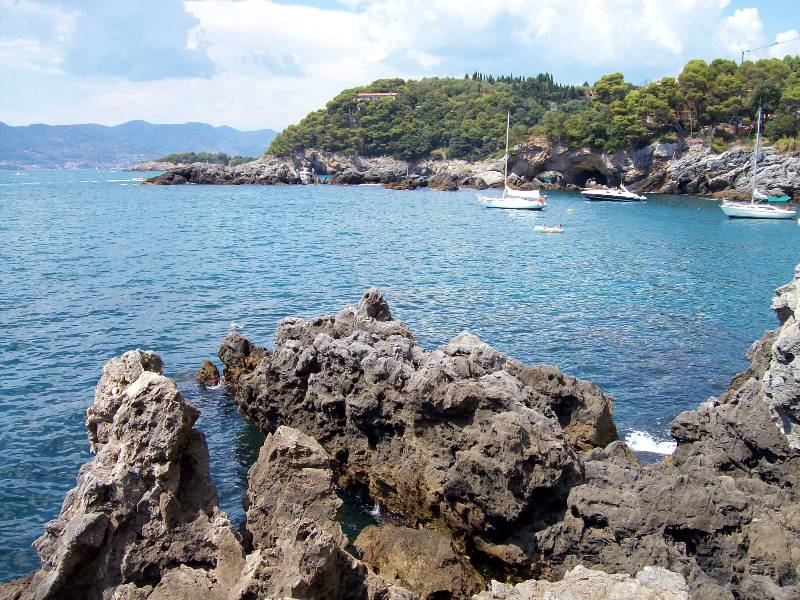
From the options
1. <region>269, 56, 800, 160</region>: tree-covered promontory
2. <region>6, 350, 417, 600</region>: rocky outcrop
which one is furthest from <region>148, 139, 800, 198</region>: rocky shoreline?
<region>6, 350, 417, 600</region>: rocky outcrop

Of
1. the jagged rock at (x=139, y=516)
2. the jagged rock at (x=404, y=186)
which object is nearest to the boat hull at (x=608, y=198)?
the jagged rock at (x=404, y=186)

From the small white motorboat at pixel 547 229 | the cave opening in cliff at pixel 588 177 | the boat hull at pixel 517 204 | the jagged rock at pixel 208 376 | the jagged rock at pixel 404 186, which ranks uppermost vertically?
the cave opening in cliff at pixel 588 177

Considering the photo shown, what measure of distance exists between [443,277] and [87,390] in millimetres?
25332

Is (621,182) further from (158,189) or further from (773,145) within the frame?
(158,189)

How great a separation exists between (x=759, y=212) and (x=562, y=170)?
169ft

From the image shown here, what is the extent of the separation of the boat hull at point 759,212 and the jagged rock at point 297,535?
78458mm

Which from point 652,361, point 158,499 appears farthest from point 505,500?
point 652,361

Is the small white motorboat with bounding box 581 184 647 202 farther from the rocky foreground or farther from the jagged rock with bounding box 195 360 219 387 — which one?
the jagged rock with bounding box 195 360 219 387

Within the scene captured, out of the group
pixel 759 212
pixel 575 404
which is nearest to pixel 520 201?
pixel 759 212

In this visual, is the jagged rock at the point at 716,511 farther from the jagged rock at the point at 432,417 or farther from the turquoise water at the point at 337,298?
the turquoise water at the point at 337,298

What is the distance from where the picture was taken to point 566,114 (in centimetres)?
13562

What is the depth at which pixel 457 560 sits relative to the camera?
1210cm

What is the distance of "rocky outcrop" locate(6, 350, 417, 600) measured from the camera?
848 cm

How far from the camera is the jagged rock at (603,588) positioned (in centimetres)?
790
